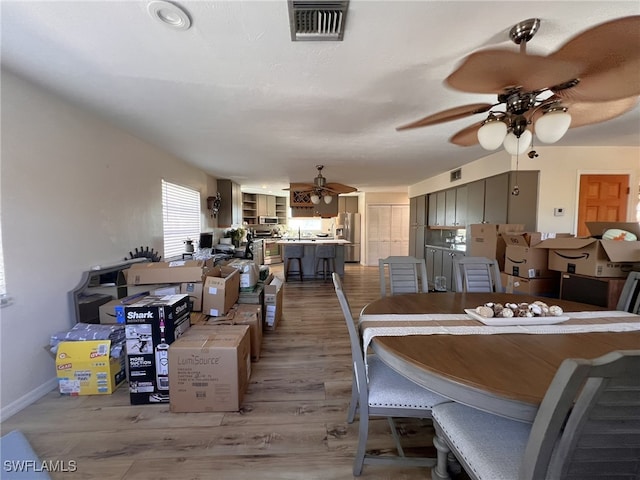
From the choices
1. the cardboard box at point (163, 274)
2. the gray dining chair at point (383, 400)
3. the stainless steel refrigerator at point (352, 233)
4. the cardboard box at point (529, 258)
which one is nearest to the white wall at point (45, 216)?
the cardboard box at point (163, 274)

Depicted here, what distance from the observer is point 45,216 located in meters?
2.01

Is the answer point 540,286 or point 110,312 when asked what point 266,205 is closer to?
point 110,312

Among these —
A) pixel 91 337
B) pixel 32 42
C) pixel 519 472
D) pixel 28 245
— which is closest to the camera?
pixel 519 472

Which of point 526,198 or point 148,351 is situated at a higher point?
point 526,198

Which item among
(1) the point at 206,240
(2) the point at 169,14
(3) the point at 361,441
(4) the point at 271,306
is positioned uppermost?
(2) the point at 169,14

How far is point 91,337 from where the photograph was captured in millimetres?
2041

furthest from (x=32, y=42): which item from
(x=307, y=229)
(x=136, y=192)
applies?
(x=307, y=229)

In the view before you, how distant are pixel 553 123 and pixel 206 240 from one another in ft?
16.9

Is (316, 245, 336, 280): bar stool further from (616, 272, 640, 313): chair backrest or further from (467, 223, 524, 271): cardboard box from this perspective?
(616, 272, 640, 313): chair backrest

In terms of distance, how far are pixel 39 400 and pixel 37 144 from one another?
6.31 ft

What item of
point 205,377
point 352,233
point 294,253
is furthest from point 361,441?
point 352,233

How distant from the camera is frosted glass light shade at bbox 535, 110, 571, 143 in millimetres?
1366

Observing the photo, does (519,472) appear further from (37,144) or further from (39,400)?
(37,144)

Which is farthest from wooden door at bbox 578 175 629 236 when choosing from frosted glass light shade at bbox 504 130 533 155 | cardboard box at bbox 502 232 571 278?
frosted glass light shade at bbox 504 130 533 155
